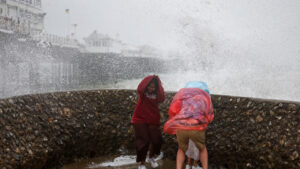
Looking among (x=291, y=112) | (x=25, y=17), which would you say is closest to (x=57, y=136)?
(x=291, y=112)

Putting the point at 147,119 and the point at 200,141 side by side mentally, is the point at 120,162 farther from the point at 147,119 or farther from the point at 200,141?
the point at 200,141

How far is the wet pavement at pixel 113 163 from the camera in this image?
428 cm

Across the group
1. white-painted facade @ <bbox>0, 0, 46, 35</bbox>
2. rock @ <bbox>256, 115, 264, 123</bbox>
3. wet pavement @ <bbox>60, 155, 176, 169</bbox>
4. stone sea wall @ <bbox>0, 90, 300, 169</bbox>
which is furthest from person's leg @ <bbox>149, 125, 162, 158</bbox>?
white-painted facade @ <bbox>0, 0, 46, 35</bbox>

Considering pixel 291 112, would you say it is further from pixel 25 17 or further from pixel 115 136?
pixel 25 17

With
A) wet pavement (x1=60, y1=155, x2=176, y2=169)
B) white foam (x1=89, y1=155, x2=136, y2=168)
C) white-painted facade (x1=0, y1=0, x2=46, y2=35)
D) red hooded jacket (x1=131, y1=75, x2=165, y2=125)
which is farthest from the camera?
Answer: white-painted facade (x1=0, y1=0, x2=46, y2=35)

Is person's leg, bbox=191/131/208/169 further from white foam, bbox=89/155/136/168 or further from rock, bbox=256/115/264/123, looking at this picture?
white foam, bbox=89/155/136/168

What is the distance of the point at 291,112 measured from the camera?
11.6ft

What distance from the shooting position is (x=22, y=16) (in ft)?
113

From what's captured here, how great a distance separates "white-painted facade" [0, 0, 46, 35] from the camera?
29922 mm

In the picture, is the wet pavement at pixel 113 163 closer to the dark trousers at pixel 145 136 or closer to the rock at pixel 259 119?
the dark trousers at pixel 145 136

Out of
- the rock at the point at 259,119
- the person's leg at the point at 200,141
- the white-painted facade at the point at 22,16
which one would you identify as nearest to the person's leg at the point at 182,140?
the person's leg at the point at 200,141

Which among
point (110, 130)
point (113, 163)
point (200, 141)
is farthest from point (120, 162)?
point (200, 141)

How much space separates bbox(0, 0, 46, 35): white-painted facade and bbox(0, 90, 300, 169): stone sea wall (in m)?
28.4

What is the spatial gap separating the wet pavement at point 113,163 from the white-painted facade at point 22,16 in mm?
28765
